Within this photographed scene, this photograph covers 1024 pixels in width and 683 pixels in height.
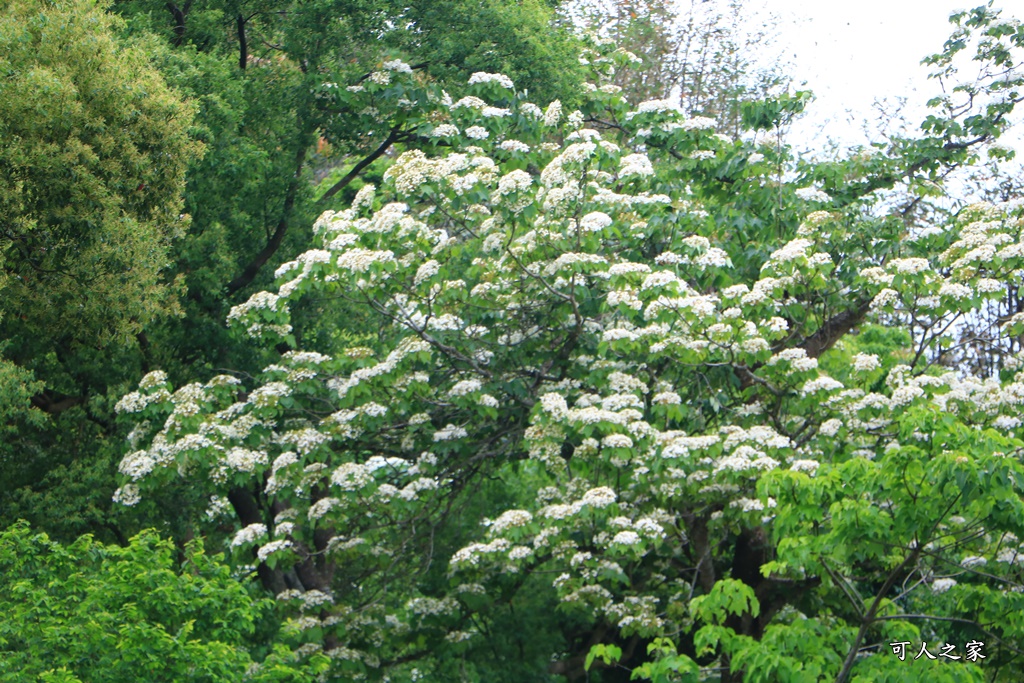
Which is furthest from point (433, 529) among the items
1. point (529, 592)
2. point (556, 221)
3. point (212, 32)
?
point (212, 32)

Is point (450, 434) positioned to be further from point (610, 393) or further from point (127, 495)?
point (127, 495)

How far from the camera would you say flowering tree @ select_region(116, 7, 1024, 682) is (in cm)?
807

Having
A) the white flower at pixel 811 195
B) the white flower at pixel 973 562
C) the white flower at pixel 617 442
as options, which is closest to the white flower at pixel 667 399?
the white flower at pixel 617 442

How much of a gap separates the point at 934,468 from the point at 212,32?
27.7 ft

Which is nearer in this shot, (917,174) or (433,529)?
(433,529)

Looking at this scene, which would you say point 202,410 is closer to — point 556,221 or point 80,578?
point 80,578

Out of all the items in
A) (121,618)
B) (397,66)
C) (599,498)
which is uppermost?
(397,66)

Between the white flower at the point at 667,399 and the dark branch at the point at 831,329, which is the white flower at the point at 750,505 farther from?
the dark branch at the point at 831,329

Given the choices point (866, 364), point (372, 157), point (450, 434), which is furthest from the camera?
point (372, 157)

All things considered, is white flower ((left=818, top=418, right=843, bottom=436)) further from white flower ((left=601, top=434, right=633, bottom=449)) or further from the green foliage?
the green foliage

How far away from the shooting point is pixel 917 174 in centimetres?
1137

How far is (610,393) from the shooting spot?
29.3ft

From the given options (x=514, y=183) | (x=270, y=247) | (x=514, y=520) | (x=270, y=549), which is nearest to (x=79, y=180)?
(x=270, y=247)

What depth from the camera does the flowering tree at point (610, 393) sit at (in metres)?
8.07
